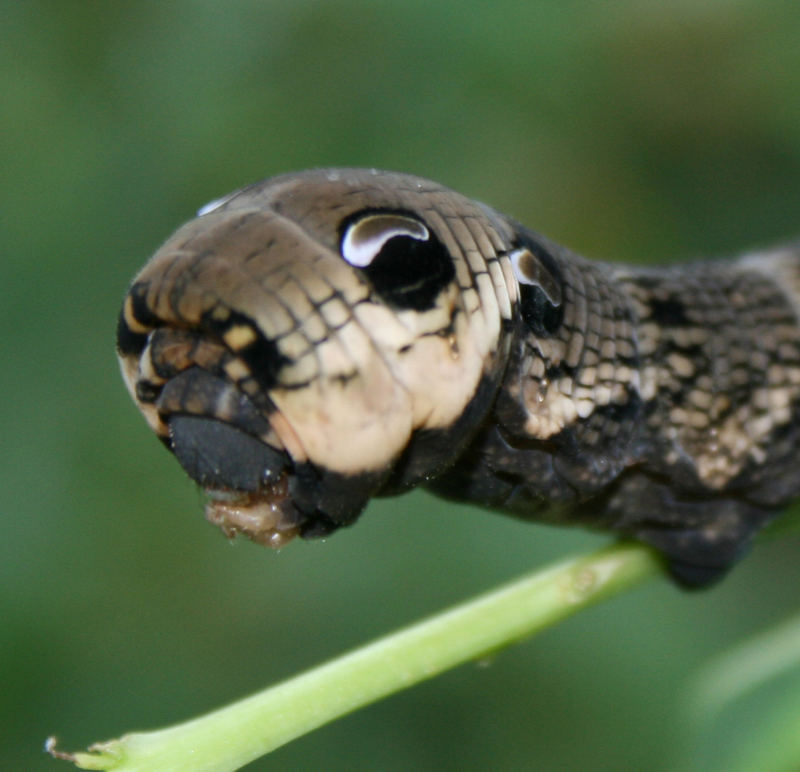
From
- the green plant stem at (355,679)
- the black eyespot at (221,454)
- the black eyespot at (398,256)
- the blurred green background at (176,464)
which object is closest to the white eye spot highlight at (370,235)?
the black eyespot at (398,256)

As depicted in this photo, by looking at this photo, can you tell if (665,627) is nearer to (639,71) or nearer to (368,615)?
(368,615)

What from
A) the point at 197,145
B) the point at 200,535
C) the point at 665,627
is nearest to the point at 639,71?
the point at 197,145

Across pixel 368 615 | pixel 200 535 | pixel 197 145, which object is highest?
pixel 197 145

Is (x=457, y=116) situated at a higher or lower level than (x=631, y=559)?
higher

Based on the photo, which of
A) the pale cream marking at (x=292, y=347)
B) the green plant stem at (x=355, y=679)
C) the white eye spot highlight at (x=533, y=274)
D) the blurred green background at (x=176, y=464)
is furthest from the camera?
the blurred green background at (x=176, y=464)

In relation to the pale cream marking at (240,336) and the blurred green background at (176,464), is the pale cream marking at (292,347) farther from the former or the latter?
the blurred green background at (176,464)

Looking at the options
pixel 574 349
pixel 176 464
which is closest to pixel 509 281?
pixel 574 349

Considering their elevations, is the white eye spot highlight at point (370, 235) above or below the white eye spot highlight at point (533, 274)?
above
